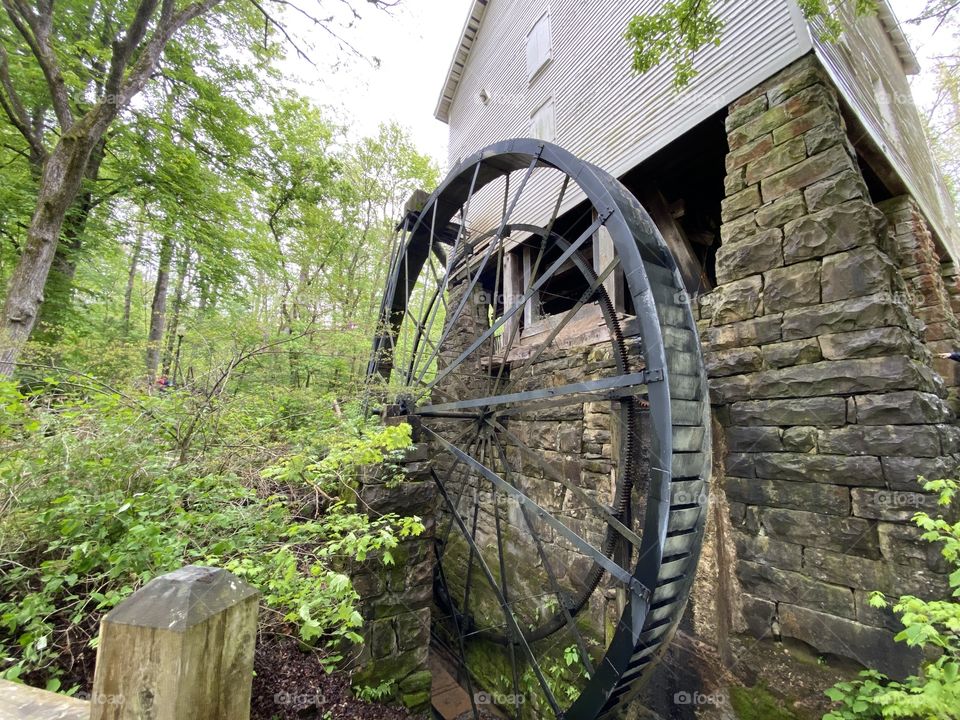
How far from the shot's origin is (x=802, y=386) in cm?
219

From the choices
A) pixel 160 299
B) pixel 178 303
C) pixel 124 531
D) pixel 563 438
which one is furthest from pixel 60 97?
pixel 563 438

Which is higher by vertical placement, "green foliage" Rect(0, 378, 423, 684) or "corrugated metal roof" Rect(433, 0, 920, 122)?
"corrugated metal roof" Rect(433, 0, 920, 122)

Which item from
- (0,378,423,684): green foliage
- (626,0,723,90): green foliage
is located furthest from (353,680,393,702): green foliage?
(626,0,723,90): green foliage

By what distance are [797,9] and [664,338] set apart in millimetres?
2535

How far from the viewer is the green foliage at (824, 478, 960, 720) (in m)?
1.45

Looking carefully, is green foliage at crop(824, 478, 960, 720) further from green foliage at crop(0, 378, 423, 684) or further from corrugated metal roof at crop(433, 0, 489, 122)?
corrugated metal roof at crop(433, 0, 489, 122)

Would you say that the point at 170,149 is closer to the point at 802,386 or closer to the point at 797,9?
the point at 797,9

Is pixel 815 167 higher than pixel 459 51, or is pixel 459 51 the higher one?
pixel 459 51

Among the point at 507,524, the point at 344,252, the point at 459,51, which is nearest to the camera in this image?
the point at 507,524

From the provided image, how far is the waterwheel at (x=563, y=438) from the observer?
2115mm

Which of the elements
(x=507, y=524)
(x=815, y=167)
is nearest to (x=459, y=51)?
(x=815, y=167)

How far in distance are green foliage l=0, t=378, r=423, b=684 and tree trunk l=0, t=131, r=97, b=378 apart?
2.49 metres

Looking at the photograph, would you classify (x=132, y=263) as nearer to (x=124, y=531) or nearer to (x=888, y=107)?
(x=124, y=531)

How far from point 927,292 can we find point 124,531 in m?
5.58
